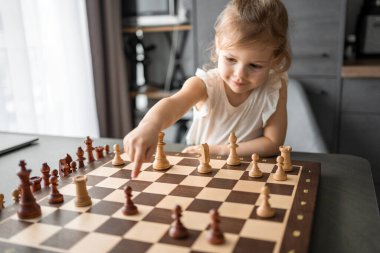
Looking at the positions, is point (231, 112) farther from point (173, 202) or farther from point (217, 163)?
point (173, 202)

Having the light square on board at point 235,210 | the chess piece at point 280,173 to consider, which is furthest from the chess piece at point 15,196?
the chess piece at point 280,173

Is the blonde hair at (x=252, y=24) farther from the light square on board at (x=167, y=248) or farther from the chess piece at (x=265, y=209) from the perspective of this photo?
the light square on board at (x=167, y=248)

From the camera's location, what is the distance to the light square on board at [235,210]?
78 centimetres

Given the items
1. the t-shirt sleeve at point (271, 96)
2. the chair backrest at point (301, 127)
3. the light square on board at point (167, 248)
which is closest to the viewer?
the light square on board at point (167, 248)

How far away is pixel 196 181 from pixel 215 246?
33cm

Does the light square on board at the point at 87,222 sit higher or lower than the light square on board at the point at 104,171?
higher

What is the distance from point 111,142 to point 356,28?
2336mm

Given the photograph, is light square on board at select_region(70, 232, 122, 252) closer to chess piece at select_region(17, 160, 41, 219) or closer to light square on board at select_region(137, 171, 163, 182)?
chess piece at select_region(17, 160, 41, 219)

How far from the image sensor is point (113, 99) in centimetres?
316

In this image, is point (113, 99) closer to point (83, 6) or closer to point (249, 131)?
point (83, 6)

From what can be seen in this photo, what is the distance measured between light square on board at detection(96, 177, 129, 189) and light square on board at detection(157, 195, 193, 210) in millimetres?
160

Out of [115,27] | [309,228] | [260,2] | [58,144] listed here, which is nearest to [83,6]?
[115,27]

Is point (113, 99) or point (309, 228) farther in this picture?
point (113, 99)

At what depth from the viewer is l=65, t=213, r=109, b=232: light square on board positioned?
29.4 inches
